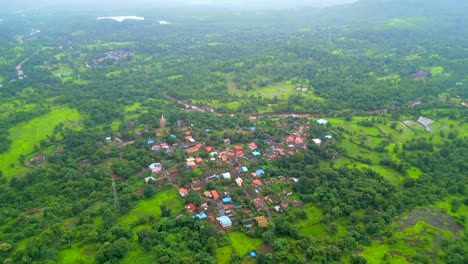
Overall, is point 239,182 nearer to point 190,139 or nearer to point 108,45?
point 190,139

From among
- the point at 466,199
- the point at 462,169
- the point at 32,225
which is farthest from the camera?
the point at 462,169

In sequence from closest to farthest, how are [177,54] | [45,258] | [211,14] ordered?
[45,258], [177,54], [211,14]

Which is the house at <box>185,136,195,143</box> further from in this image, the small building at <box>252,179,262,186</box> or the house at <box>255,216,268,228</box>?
the house at <box>255,216,268,228</box>

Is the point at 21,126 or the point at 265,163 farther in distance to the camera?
the point at 21,126

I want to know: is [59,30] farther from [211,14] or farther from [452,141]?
[452,141]

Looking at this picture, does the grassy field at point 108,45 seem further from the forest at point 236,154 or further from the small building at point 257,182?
the small building at point 257,182

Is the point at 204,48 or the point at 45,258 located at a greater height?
the point at 204,48

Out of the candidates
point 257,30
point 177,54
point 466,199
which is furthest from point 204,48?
point 466,199
